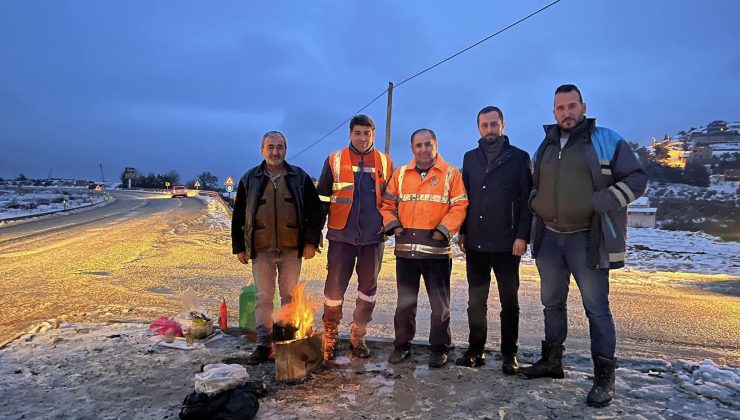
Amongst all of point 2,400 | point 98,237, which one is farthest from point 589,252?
point 98,237

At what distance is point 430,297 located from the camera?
450 centimetres

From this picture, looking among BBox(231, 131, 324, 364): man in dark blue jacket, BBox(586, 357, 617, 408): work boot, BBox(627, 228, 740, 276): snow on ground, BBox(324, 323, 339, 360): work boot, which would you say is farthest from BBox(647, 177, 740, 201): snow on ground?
BBox(231, 131, 324, 364): man in dark blue jacket

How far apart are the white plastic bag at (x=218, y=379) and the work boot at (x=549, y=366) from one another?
2446mm

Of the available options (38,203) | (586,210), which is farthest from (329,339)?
(38,203)

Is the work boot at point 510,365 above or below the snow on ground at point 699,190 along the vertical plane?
below

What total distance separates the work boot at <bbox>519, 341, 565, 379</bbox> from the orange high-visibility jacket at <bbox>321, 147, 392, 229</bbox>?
2.05 m

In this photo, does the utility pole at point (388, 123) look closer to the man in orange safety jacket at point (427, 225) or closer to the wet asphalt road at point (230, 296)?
the wet asphalt road at point (230, 296)

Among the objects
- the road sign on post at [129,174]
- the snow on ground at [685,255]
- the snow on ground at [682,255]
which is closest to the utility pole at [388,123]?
the snow on ground at [682,255]

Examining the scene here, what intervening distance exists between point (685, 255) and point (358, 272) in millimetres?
13168

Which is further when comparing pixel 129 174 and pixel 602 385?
pixel 129 174

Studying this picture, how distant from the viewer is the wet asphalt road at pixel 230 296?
5.64 meters

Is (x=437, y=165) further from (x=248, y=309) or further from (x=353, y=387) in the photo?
(x=248, y=309)

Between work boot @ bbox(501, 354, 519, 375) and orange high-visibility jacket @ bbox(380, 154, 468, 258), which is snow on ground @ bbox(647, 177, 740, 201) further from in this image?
orange high-visibility jacket @ bbox(380, 154, 468, 258)

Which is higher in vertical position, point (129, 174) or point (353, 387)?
point (129, 174)
